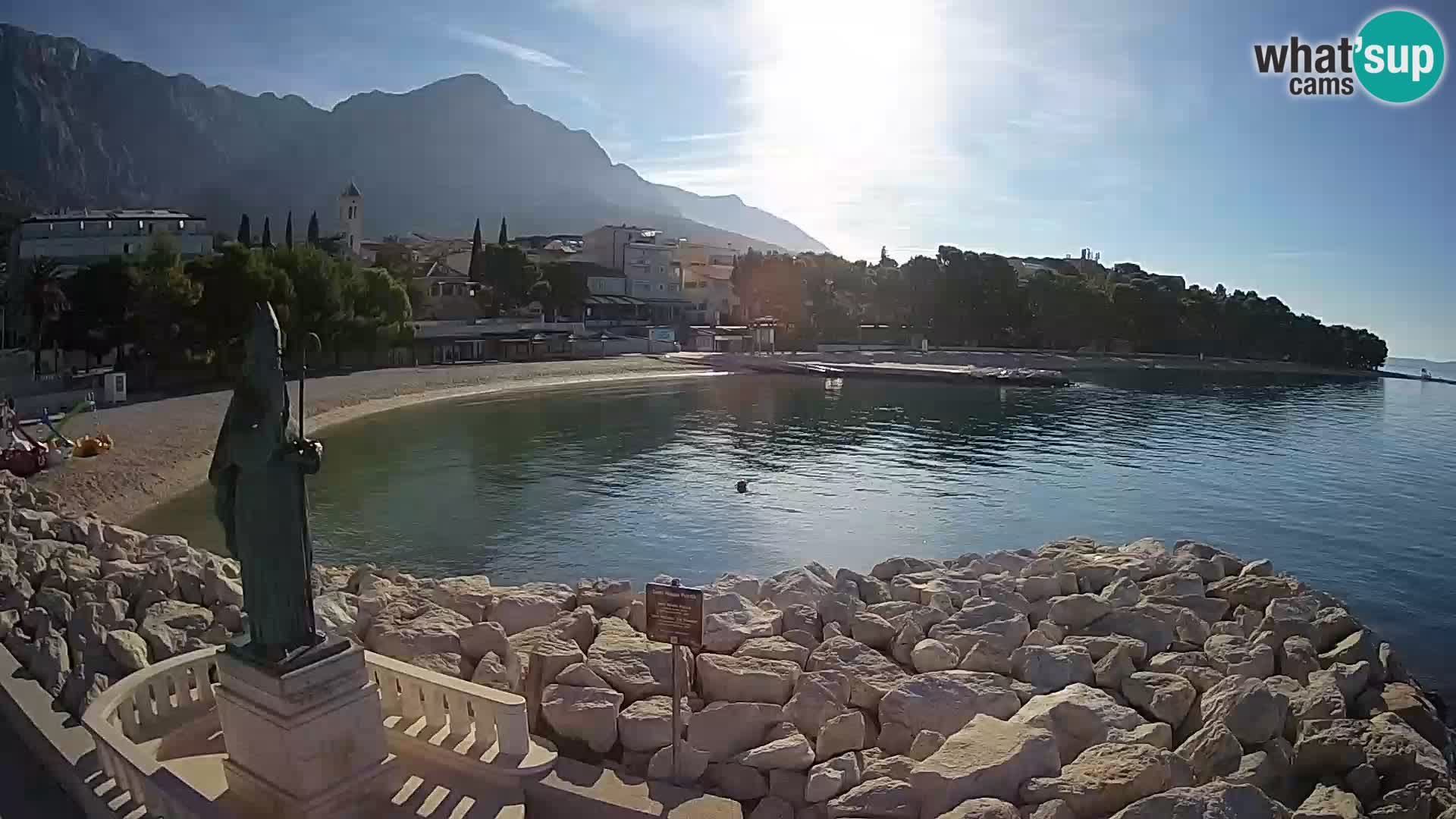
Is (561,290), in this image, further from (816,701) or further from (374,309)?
(816,701)

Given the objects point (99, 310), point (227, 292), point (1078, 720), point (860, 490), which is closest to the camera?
point (1078, 720)

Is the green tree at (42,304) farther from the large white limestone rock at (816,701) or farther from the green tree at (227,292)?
the large white limestone rock at (816,701)

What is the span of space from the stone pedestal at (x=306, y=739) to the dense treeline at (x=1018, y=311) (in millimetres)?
69115

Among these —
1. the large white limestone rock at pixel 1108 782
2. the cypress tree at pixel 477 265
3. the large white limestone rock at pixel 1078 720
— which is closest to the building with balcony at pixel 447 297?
the cypress tree at pixel 477 265

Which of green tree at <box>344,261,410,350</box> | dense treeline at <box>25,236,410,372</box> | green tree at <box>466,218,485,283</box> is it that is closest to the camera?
dense treeline at <box>25,236,410,372</box>

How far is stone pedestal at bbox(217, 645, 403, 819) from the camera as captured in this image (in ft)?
17.0

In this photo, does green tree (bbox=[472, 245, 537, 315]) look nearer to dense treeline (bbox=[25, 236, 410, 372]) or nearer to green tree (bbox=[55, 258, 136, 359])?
dense treeline (bbox=[25, 236, 410, 372])

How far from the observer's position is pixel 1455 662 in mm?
13570

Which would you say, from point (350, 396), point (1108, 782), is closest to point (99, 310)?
point (350, 396)

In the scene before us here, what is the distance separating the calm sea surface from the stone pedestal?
1105cm

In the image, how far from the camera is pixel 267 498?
210 inches

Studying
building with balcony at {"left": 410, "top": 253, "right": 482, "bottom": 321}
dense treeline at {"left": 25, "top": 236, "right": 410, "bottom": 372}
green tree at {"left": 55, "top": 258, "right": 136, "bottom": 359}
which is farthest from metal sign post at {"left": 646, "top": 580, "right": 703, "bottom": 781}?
building with balcony at {"left": 410, "top": 253, "right": 482, "bottom": 321}

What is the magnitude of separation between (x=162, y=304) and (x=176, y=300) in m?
0.59

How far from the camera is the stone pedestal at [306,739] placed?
519 centimetres
